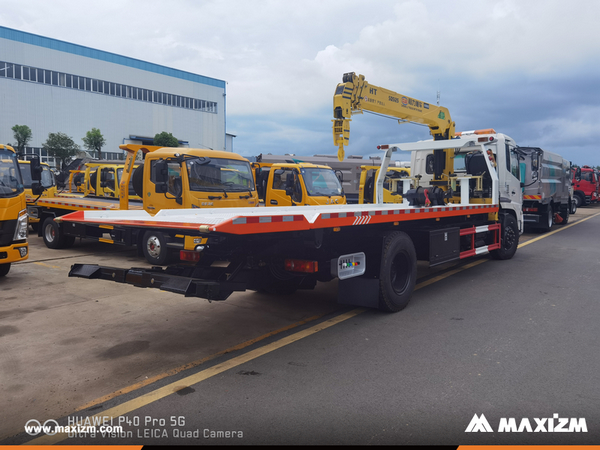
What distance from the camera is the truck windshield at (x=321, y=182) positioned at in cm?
1085

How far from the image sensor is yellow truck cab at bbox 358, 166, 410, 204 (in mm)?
10531

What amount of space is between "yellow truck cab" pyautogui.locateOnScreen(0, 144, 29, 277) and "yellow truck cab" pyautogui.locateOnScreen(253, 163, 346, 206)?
5491 millimetres

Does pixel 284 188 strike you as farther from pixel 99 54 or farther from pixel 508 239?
pixel 99 54

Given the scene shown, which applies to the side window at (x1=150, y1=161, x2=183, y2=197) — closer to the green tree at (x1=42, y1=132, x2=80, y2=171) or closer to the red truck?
the red truck

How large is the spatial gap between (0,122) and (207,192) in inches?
2195

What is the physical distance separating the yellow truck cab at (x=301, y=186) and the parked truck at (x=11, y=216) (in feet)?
18.0

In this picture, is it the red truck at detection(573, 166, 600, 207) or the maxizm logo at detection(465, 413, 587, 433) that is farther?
the red truck at detection(573, 166, 600, 207)

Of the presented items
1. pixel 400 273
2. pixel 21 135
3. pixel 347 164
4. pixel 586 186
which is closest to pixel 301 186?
pixel 400 273

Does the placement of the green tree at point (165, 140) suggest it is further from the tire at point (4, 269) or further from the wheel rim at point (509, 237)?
the wheel rim at point (509, 237)

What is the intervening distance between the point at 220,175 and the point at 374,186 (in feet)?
15.0

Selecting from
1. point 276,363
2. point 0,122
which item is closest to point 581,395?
point 276,363

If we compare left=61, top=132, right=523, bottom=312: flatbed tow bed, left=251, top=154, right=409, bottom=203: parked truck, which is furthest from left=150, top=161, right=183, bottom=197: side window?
left=251, top=154, right=409, bottom=203: parked truck

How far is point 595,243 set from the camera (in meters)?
12.8

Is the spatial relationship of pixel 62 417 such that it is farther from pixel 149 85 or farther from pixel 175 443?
pixel 149 85
